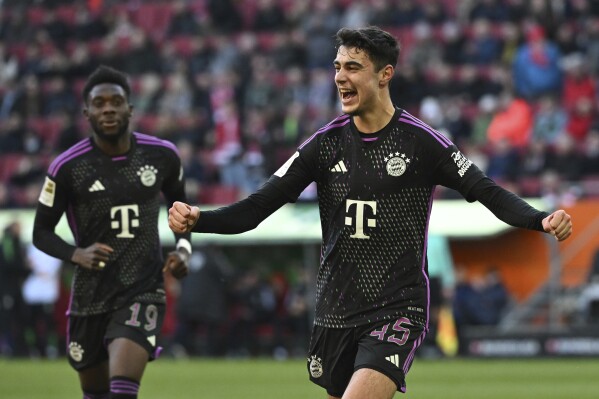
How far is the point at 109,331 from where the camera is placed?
927 centimetres

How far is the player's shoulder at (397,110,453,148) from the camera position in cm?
757

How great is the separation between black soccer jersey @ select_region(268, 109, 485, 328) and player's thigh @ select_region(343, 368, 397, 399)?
1.20 feet

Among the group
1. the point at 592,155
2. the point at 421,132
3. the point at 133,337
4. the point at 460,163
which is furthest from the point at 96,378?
the point at 592,155

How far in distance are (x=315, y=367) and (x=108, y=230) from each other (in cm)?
243

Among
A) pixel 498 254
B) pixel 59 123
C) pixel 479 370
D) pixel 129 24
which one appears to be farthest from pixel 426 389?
pixel 129 24

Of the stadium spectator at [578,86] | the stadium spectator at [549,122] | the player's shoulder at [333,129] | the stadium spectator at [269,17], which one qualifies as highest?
the stadium spectator at [269,17]

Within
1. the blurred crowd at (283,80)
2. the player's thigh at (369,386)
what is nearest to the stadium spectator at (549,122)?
the blurred crowd at (283,80)

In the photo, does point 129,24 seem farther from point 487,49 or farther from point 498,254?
point 498,254

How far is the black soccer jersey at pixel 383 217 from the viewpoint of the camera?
7.53 metres

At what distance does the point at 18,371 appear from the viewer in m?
19.8

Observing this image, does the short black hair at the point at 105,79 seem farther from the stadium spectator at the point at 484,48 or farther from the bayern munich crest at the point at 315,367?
the stadium spectator at the point at 484,48

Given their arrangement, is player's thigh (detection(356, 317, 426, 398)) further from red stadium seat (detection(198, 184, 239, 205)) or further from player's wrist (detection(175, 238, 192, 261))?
red stadium seat (detection(198, 184, 239, 205))

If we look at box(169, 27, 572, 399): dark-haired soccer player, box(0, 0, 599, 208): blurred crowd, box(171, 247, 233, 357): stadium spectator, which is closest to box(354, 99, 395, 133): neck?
box(169, 27, 572, 399): dark-haired soccer player

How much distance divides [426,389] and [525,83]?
29.9 ft
